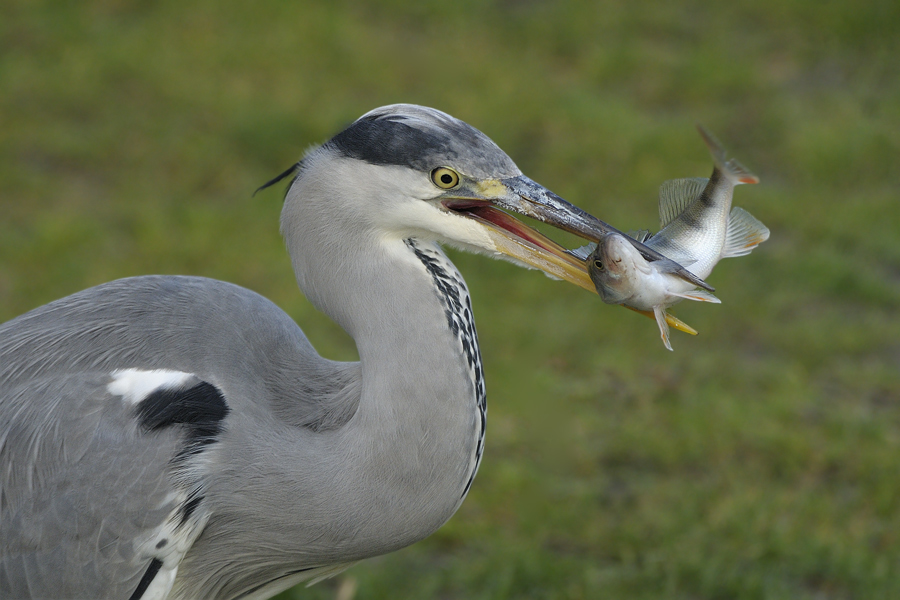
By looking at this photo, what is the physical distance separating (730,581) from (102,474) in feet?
7.02

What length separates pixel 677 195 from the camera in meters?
2.20

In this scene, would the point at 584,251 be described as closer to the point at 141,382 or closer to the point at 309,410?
the point at 309,410

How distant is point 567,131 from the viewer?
5.97 meters

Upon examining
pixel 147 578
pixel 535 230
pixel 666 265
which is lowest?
pixel 147 578

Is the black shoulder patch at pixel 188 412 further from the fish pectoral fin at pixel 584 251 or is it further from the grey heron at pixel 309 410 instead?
the fish pectoral fin at pixel 584 251

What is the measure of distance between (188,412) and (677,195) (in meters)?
1.23

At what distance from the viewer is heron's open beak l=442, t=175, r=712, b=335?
6.85 feet

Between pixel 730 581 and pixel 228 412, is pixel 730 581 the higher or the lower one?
the lower one

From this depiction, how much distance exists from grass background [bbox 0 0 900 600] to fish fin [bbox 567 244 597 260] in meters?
1.29

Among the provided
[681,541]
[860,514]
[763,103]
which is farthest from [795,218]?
[681,541]

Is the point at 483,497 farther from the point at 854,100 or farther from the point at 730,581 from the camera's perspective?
the point at 854,100

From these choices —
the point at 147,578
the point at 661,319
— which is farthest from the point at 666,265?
the point at 147,578

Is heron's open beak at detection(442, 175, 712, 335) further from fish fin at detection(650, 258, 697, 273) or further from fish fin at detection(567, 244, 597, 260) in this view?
fish fin at detection(650, 258, 697, 273)

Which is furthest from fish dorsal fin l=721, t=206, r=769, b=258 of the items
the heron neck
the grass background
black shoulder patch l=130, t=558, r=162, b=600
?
black shoulder patch l=130, t=558, r=162, b=600
